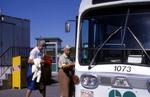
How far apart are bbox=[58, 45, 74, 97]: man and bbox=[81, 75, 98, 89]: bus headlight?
3.22m

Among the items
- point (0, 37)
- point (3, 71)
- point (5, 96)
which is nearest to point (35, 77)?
point (5, 96)

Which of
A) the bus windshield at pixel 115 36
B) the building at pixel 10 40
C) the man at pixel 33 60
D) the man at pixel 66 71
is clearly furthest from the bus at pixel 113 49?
the building at pixel 10 40

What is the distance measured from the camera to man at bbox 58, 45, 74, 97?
40.7 ft

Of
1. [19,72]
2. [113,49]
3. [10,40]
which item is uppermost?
[10,40]

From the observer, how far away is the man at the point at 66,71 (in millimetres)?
12398

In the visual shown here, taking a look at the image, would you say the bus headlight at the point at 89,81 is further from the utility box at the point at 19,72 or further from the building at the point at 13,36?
the building at the point at 13,36

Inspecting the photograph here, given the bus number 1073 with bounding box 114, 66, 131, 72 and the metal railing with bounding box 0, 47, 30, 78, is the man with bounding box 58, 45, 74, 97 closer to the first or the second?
the bus number 1073 with bounding box 114, 66, 131, 72

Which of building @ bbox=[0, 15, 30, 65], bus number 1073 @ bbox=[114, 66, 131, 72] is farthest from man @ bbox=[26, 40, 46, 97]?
building @ bbox=[0, 15, 30, 65]

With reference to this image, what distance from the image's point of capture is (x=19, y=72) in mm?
19672

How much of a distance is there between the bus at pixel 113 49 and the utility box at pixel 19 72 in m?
10.3

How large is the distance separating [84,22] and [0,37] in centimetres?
1381

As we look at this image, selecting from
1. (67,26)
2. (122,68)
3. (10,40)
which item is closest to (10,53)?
(10,40)

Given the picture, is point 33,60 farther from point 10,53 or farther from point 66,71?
point 10,53

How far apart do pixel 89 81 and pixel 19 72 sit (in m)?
10.9
